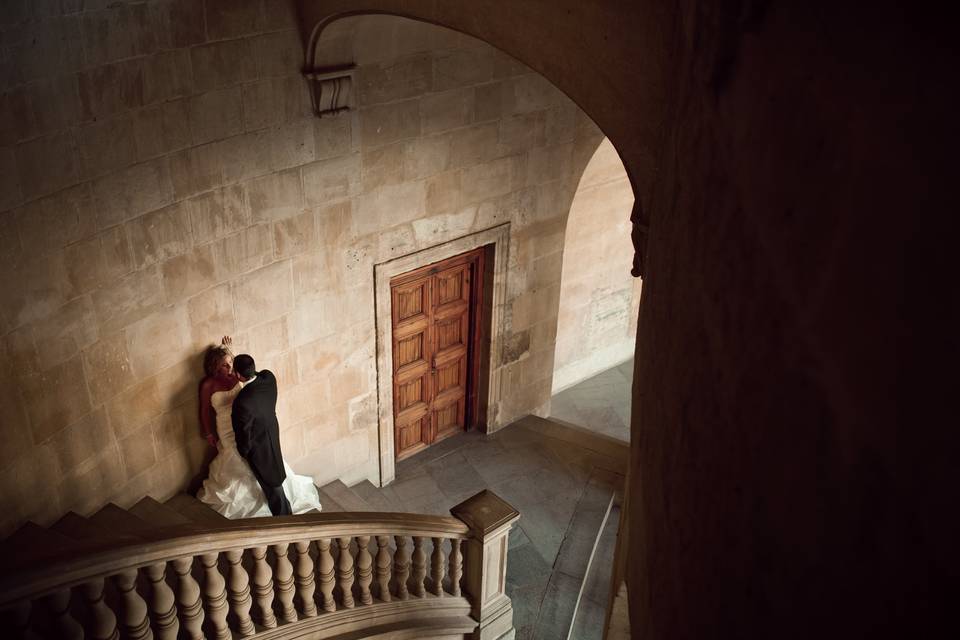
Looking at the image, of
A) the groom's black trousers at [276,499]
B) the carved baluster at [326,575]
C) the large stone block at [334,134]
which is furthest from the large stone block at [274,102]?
the carved baluster at [326,575]

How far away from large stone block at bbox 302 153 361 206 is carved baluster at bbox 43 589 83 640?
374 centimetres

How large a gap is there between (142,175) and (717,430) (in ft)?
16.0

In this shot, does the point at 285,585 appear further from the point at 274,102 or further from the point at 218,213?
the point at 274,102

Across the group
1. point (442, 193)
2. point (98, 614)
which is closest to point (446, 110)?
point (442, 193)

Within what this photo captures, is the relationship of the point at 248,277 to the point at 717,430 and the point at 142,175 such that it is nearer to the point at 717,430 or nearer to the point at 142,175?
the point at 142,175

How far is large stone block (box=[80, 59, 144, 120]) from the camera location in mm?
4984

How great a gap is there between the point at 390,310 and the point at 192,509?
95.8 inches

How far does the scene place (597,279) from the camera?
1024cm

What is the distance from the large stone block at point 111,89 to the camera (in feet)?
16.4

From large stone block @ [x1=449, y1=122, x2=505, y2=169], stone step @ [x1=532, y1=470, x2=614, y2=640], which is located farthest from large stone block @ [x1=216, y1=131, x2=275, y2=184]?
stone step @ [x1=532, y1=470, x2=614, y2=640]

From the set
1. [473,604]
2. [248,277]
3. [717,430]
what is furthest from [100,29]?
[717,430]

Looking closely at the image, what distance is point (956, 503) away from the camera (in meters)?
0.70

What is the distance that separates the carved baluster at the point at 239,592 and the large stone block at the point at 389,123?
361 centimetres

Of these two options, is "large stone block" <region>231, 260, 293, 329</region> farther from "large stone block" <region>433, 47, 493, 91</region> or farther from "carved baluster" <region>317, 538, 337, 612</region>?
"carved baluster" <region>317, 538, 337, 612</region>
